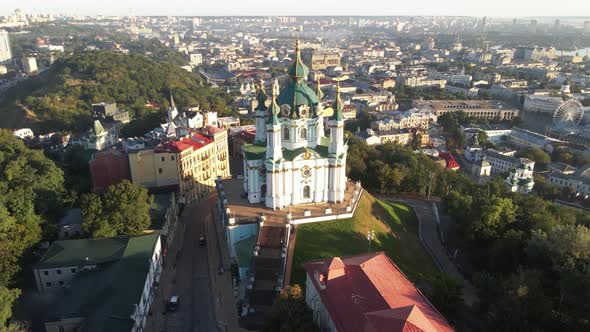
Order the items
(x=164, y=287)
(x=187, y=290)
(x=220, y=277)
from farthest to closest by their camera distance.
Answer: (x=220, y=277), (x=164, y=287), (x=187, y=290)

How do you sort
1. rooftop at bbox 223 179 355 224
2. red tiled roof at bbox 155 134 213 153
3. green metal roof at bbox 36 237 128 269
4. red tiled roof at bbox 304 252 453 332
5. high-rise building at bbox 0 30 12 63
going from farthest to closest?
high-rise building at bbox 0 30 12 63 → red tiled roof at bbox 155 134 213 153 → rooftop at bbox 223 179 355 224 → green metal roof at bbox 36 237 128 269 → red tiled roof at bbox 304 252 453 332

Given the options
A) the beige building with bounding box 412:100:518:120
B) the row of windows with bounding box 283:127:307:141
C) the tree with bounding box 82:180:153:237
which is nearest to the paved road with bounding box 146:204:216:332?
the tree with bounding box 82:180:153:237

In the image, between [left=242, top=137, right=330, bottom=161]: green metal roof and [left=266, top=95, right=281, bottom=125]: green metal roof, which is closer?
[left=266, top=95, right=281, bottom=125]: green metal roof


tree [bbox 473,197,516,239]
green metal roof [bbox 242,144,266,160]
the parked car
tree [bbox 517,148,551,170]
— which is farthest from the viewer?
tree [bbox 517,148,551,170]

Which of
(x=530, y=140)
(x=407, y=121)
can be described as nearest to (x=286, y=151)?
(x=407, y=121)

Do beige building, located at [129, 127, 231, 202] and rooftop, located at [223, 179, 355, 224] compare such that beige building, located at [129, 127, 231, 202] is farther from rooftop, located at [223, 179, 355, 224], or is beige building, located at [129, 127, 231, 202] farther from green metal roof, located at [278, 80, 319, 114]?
green metal roof, located at [278, 80, 319, 114]

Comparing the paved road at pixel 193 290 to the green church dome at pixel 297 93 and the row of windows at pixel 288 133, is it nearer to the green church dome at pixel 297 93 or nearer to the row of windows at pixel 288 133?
the row of windows at pixel 288 133

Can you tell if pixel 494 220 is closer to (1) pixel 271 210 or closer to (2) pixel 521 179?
(1) pixel 271 210
